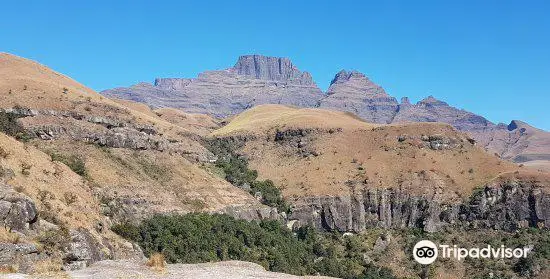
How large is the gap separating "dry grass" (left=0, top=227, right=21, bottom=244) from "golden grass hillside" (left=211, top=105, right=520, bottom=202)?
67.1 meters

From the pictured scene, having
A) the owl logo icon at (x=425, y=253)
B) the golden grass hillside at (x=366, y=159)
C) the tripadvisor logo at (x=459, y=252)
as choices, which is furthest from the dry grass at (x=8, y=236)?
the golden grass hillside at (x=366, y=159)

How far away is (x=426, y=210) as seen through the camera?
278ft

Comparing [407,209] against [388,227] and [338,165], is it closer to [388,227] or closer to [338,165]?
[388,227]

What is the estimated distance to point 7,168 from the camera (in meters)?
34.7

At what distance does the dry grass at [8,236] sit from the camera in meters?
23.2

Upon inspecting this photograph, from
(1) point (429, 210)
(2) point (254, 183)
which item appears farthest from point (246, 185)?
(1) point (429, 210)

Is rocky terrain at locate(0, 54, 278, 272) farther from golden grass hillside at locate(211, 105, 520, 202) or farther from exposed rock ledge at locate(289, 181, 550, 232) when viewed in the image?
golden grass hillside at locate(211, 105, 520, 202)

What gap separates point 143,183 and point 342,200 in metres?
40.4

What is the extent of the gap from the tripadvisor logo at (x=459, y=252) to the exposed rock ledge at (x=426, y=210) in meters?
8.71

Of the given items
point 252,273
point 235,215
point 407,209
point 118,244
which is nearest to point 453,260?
point 407,209

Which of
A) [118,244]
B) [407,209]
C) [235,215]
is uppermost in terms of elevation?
[407,209]

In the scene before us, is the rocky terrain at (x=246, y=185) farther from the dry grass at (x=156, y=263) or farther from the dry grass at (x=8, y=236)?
the dry grass at (x=156, y=263)

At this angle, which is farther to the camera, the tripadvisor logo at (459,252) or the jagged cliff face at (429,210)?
the jagged cliff face at (429,210)

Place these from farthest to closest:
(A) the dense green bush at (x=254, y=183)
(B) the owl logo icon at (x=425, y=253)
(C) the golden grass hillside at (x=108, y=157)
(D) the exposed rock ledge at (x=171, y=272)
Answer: (A) the dense green bush at (x=254, y=183) → (B) the owl logo icon at (x=425, y=253) → (C) the golden grass hillside at (x=108, y=157) → (D) the exposed rock ledge at (x=171, y=272)
